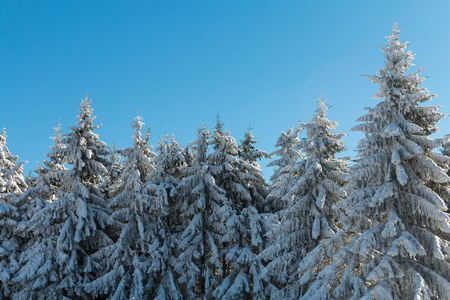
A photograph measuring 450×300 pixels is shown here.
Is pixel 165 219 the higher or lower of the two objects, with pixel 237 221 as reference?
higher

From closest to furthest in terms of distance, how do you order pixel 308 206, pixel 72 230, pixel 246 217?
1. pixel 308 206
2. pixel 246 217
3. pixel 72 230

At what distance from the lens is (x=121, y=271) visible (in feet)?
67.8

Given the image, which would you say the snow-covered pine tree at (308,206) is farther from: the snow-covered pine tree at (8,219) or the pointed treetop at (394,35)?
the snow-covered pine tree at (8,219)

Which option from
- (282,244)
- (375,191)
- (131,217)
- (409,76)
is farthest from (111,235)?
(409,76)

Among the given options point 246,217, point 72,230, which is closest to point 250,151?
point 246,217

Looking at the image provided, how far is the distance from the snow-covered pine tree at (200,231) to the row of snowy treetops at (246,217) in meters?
0.08

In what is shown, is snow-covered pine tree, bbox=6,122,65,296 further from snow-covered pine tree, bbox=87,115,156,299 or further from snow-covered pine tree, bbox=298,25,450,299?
snow-covered pine tree, bbox=298,25,450,299

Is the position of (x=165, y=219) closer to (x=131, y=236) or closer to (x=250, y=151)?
(x=131, y=236)

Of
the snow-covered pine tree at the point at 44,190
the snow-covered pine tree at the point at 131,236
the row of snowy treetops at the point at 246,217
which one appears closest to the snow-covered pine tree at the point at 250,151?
the row of snowy treetops at the point at 246,217

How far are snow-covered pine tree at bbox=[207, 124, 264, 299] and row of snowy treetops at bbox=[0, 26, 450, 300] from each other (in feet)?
0.25

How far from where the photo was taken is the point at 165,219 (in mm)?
23438

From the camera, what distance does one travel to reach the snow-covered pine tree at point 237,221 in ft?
60.8

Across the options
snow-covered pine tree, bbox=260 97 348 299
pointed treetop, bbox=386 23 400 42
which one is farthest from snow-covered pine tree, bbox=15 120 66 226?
pointed treetop, bbox=386 23 400 42

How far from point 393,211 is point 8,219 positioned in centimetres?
2378
